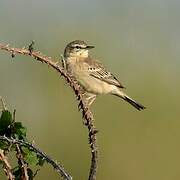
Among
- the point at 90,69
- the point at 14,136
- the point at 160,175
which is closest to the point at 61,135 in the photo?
the point at 160,175

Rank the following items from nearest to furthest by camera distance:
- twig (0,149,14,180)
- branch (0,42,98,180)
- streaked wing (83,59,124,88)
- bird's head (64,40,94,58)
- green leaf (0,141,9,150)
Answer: twig (0,149,14,180), branch (0,42,98,180), green leaf (0,141,9,150), streaked wing (83,59,124,88), bird's head (64,40,94,58)

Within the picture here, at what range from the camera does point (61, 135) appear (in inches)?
521

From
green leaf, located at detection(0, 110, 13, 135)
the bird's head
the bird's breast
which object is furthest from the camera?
the bird's head

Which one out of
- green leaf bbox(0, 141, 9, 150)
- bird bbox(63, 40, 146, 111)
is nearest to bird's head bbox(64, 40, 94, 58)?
bird bbox(63, 40, 146, 111)

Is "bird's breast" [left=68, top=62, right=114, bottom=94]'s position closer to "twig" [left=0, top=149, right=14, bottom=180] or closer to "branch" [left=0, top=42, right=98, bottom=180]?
"branch" [left=0, top=42, right=98, bottom=180]

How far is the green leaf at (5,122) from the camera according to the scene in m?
3.78

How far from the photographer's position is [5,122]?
3.80 m

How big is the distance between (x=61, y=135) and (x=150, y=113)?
1424mm

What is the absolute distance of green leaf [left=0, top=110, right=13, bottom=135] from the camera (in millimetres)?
3777

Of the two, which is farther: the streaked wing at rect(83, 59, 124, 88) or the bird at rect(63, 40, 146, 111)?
the streaked wing at rect(83, 59, 124, 88)

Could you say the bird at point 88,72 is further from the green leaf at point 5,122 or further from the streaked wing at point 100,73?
the green leaf at point 5,122

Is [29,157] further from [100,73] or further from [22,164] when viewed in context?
[100,73]

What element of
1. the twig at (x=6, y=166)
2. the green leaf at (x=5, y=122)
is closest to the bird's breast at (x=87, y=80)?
the green leaf at (x=5, y=122)

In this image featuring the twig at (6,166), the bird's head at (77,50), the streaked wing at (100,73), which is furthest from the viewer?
the bird's head at (77,50)
